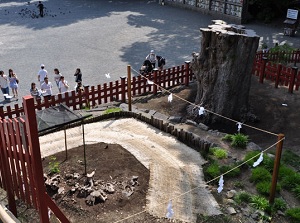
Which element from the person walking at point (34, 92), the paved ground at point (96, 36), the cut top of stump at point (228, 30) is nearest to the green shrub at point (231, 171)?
the cut top of stump at point (228, 30)

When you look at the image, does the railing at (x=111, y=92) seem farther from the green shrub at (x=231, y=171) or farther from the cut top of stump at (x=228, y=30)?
the green shrub at (x=231, y=171)

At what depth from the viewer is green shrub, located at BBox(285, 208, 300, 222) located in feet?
26.3

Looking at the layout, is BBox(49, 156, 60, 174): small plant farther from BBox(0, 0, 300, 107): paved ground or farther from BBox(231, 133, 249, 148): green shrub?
BBox(0, 0, 300, 107): paved ground

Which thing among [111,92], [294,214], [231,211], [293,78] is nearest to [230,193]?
[231,211]

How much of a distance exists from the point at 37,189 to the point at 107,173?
337 centimetres

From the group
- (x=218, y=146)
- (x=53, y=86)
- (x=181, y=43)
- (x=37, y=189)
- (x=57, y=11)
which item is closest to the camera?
(x=37, y=189)

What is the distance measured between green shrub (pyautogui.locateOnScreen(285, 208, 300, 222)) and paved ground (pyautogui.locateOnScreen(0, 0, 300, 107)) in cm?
1082

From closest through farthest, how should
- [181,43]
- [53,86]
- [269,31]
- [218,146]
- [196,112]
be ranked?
[218,146] → [196,112] → [53,86] → [181,43] → [269,31]

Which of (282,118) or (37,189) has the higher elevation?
(37,189)

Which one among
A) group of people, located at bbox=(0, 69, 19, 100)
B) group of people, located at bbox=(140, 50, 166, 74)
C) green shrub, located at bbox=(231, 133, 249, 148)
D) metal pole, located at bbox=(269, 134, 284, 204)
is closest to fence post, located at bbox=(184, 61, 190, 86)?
group of people, located at bbox=(140, 50, 166, 74)

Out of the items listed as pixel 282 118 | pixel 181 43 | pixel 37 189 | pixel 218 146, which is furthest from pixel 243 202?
pixel 181 43

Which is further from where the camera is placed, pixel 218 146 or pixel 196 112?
pixel 196 112

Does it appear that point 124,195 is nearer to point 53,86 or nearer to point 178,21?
point 53,86

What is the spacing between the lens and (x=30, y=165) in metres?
5.71
